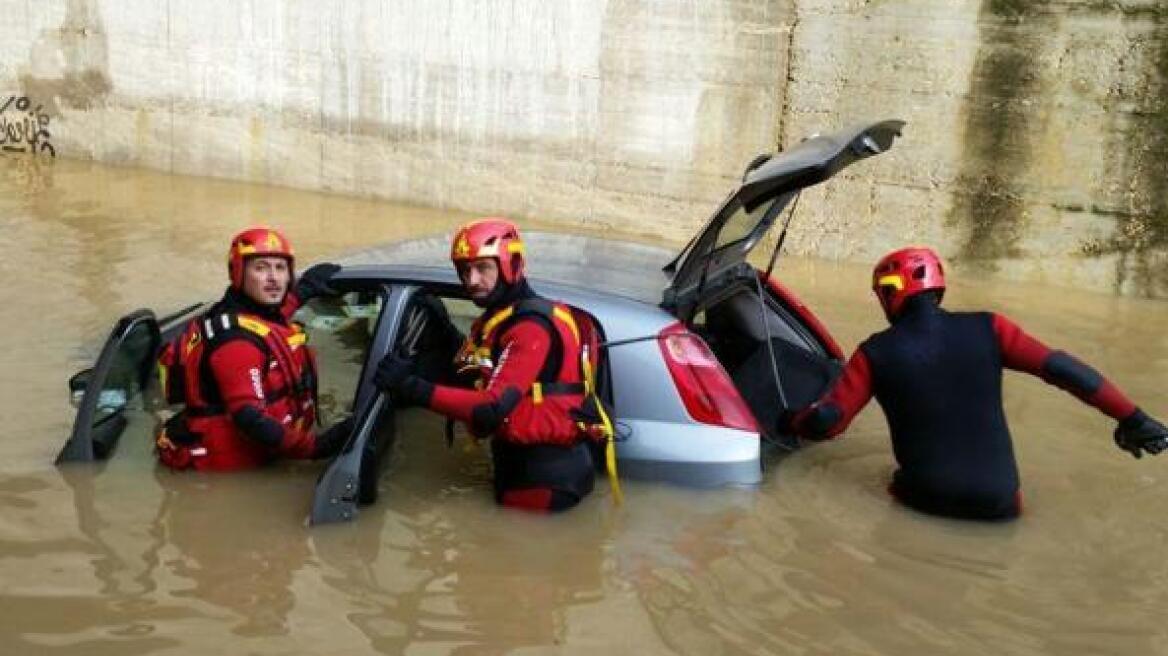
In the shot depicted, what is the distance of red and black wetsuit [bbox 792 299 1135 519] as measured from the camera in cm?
487

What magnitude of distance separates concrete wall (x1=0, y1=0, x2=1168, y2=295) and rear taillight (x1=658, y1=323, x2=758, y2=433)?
5.75m

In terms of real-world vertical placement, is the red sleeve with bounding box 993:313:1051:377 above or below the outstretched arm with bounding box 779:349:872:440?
above

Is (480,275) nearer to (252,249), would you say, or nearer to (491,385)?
(491,385)

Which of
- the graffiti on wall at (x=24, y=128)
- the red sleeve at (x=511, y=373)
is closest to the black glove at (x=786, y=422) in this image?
the red sleeve at (x=511, y=373)

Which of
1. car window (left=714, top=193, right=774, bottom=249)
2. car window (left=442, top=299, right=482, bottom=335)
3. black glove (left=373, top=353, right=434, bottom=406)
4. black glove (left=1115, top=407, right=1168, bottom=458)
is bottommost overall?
black glove (left=1115, top=407, right=1168, bottom=458)

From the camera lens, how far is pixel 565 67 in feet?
37.2

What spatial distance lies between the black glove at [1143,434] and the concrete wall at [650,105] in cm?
516

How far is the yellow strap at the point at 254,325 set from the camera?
4.98m

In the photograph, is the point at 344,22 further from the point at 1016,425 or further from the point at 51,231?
the point at 1016,425

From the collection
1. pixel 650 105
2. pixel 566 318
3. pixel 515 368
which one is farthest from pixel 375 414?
pixel 650 105

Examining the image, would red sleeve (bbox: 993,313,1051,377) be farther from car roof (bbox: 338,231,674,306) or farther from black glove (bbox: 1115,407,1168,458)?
car roof (bbox: 338,231,674,306)

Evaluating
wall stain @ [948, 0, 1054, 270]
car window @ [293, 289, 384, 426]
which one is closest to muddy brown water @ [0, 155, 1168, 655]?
car window @ [293, 289, 384, 426]

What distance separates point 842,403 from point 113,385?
10.2 ft

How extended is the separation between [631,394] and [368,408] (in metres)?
1.02
